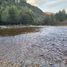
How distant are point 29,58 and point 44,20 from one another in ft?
286

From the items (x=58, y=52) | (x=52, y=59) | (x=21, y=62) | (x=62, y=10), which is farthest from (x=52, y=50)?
(x=62, y=10)

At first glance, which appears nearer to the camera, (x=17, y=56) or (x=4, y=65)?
(x=4, y=65)

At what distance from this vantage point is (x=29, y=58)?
51.9ft

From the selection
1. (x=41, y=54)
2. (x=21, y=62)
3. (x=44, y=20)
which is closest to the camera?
(x=21, y=62)

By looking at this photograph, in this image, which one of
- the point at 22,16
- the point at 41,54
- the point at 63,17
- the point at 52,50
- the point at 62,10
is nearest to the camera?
the point at 41,54

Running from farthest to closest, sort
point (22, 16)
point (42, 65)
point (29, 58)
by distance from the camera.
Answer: point (22, 16)
point (29, 58)
point (42, 65)

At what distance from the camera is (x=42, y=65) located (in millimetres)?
13562

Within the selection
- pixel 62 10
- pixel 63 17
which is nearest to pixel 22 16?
pixel 63 17

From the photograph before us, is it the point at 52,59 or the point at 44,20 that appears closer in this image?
the point at 52,59

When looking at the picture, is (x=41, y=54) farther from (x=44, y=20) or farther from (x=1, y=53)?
(x=44, y=20)

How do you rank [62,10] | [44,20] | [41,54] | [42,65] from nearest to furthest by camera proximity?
[42,65], [41,54], [44,20], [62,10]

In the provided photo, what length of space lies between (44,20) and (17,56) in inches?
3409

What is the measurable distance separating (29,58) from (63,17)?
11117cm

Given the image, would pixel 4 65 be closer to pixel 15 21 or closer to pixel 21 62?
pixel 21 62
